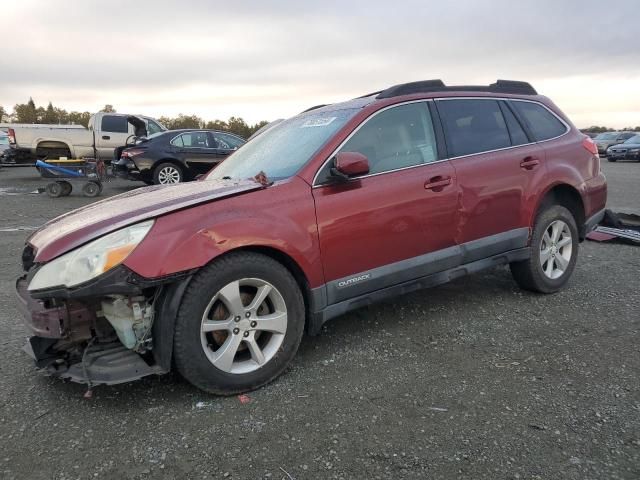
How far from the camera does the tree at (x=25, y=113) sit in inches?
1668

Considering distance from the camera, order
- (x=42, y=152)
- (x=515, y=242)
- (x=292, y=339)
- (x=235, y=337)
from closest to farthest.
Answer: (x=235, y=337) → (x=292, y=339) → (x=515, y=242) → (x=42, y=152)

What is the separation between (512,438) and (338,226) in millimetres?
1528

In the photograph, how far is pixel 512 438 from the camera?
8.07 ft

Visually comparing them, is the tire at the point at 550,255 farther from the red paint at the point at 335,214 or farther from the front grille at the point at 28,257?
the front grille at the point at 28,257

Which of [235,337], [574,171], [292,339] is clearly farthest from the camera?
[574,171]

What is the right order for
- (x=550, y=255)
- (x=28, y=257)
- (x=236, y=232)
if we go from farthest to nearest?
1. (x=550, y=255)
2. (x=28, y=257)
3. (x=236, y=232)

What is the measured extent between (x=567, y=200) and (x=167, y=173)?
9.80m

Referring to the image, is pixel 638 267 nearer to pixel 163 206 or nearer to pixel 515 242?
pixel 515 242

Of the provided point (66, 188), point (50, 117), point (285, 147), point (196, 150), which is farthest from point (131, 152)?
point (50, 117)

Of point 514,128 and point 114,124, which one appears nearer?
point 514,128

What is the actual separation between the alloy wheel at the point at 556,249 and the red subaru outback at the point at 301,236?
0.05 feet

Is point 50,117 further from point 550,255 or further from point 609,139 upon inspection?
point 550,255

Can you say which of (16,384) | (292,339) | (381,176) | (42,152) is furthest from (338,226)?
(42,152)

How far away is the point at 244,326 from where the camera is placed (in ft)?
9.46
